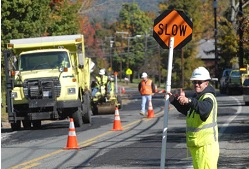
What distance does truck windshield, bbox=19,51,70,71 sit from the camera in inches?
930

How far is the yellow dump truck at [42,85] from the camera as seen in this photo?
2288 cm

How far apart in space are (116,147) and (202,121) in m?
8.58

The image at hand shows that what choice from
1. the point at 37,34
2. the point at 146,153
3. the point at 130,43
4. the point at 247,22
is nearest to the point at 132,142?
the point at 146,153

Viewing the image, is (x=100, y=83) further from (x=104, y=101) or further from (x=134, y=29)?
(x=134, y=29)

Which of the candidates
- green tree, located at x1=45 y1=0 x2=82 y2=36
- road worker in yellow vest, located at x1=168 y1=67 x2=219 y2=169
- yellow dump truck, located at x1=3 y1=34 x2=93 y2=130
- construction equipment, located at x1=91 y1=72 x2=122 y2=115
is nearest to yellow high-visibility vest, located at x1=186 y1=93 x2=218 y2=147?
road worker in yellow vest, located at x1=168 y1=67 x2=219 y2=169

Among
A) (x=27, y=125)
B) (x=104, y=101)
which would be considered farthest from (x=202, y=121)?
(x=104, y=101)

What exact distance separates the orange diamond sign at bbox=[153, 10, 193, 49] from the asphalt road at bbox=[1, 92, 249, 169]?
A: 124 inches

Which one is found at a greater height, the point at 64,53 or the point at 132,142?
the point at 64,53

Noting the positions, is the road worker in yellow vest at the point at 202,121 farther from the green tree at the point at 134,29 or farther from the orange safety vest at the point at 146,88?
the green tree at the point at 134,29

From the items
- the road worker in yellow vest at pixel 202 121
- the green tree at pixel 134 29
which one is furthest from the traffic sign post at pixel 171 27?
the green tree at pixel 134 29

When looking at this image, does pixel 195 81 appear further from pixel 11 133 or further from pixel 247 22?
pixel 11 133

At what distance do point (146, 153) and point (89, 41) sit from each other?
92853 millimetres

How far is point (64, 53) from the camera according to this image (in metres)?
23.6

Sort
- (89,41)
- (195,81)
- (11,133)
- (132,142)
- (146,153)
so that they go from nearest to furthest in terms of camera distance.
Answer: (195,81) → (146,153) → (132,142) → (11,133) → (89,41)
